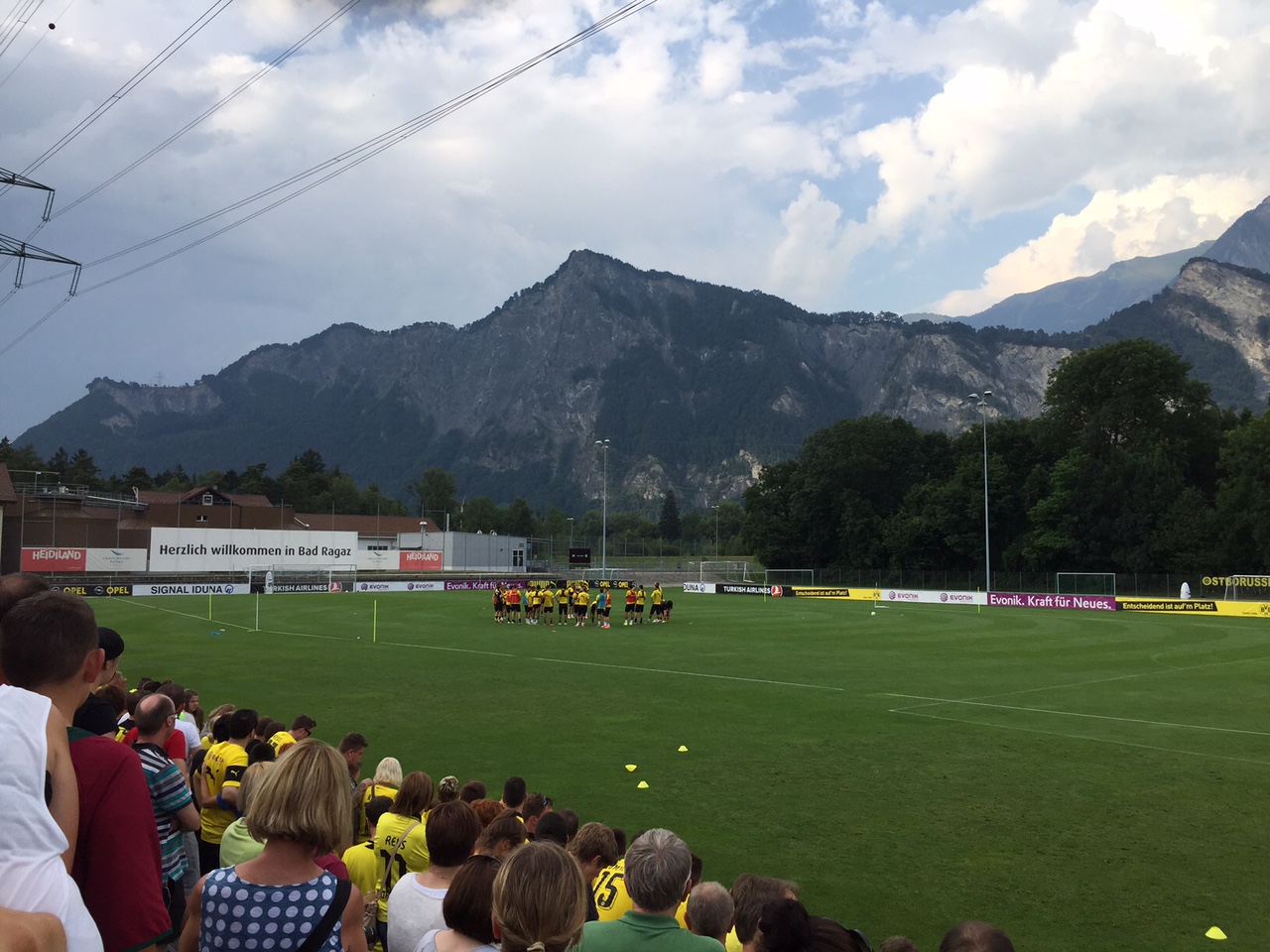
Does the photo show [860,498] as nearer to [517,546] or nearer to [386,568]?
[517,546]

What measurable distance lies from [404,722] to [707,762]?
18.5 feet

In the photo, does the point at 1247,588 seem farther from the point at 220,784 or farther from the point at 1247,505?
the point at 220,784

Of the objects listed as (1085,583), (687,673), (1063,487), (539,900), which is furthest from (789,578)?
(539,900)

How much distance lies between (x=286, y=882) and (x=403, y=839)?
2332 millimetres

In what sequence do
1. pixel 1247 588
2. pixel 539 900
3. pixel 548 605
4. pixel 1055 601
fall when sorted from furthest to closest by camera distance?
pixel 1055 601
pixel 1247 588
pixel 548 605
pixel 539 900

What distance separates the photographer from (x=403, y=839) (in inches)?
214

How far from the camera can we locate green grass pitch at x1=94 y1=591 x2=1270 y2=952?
818 centimetres

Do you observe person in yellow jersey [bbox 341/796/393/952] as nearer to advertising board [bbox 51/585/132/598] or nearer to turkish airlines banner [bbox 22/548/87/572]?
advertising board [bbox 51/585/132/598]

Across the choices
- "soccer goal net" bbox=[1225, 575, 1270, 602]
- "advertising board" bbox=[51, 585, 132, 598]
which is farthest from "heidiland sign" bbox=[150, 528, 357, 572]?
"soccer goal net" bbox=[1225, 575, 1270, 602]

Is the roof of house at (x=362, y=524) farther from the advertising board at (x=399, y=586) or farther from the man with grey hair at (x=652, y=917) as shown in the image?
the man with grey hair at (x=652, y=917)

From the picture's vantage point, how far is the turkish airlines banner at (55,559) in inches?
2436

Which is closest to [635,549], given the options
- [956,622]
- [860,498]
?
[860,498]

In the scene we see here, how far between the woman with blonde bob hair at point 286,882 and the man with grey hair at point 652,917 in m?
1.01

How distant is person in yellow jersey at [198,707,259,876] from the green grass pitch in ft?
13.3
